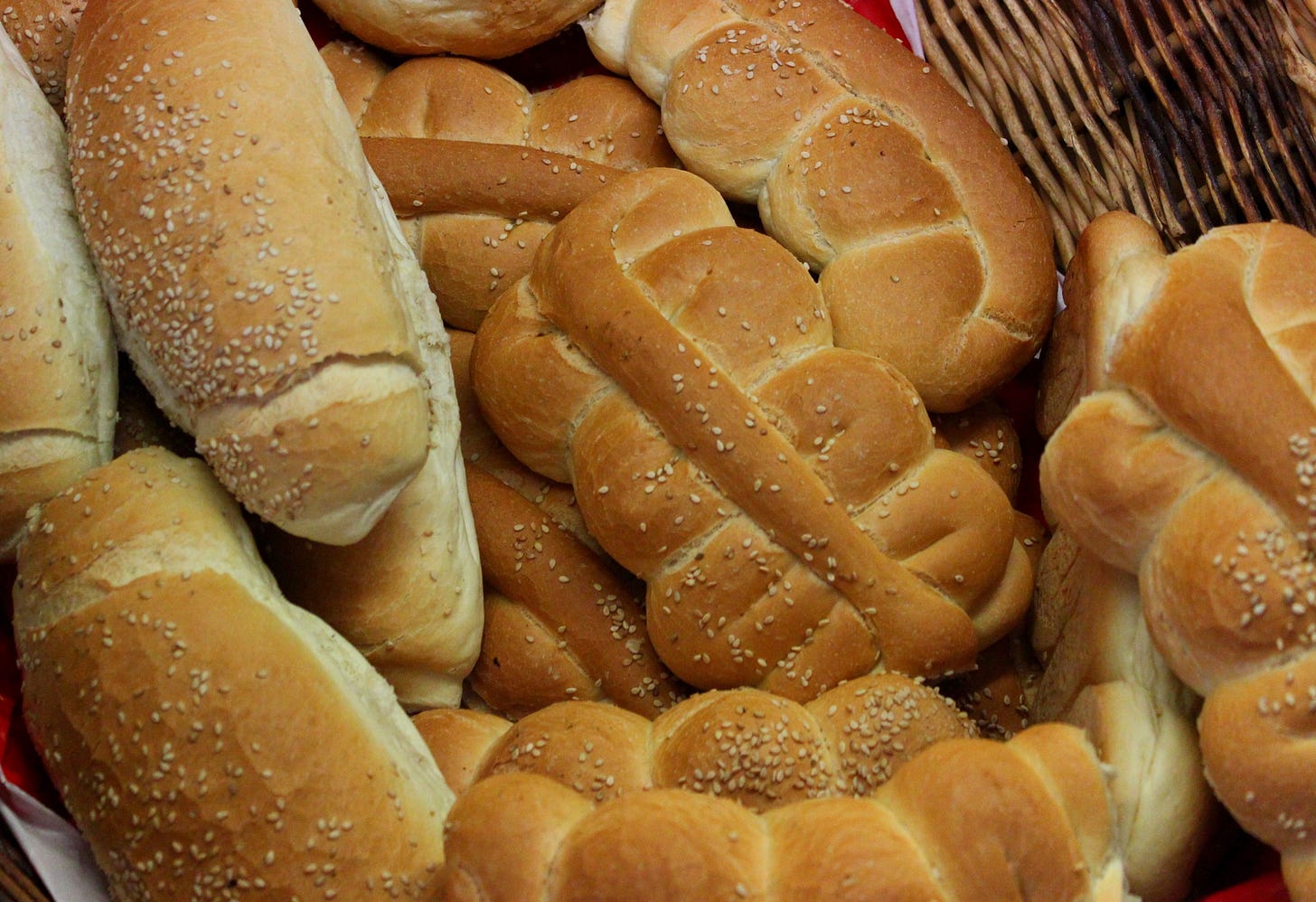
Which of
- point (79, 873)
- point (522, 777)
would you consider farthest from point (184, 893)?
point (522, 777)

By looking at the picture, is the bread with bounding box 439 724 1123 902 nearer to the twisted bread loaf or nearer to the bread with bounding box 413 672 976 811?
the bread with bounding box 413 672 976 811

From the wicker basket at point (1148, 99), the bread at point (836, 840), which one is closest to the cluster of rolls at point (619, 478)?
the bread at point (836, 840)

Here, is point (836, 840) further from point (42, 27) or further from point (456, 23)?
point (42, 27)

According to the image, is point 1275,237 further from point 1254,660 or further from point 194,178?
point 194,178

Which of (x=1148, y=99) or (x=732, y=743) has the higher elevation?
(x=1148, y=99)

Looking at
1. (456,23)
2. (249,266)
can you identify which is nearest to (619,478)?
(249,266)

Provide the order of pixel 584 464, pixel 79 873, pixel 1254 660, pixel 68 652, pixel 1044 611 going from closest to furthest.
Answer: pixel 1254 660, pixel 68 652, pixel 79 873, pixel 584 464, pixel 1044 611
